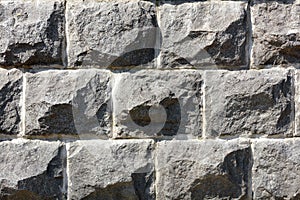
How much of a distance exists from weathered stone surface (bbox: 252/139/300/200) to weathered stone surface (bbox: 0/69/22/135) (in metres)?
1.00

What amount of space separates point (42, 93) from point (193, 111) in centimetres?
63

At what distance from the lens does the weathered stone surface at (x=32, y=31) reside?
2.75 metres

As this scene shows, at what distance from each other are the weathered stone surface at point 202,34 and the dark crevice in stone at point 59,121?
1.45 ft

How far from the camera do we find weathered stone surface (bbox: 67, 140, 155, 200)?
274cm

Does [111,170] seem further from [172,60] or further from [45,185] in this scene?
[172,60]

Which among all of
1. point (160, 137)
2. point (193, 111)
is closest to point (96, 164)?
point (160, 137)

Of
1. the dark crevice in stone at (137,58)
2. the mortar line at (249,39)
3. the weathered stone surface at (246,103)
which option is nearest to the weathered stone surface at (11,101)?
the dark crevice in stone at (137,58)

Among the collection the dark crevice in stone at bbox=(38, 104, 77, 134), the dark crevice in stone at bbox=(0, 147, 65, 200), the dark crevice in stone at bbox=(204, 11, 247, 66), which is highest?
the dark crevice in stone at bbox=(204, 11, 247, 66)

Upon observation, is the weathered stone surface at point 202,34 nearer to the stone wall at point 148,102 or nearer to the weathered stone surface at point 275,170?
the stone wall at point 148,102

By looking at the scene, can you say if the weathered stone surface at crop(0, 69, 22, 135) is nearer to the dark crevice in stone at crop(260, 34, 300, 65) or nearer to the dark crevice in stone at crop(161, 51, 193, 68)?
the dark crevice in stone at crop(161, 51, 193, 68)

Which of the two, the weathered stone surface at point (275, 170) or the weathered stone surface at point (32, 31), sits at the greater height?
the weathered stone surface at point (32, 31)

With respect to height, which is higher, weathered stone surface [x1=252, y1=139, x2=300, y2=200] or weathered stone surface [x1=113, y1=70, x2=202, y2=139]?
weathered stone surface [x1=113, y1=70, x2=202, y2=139]

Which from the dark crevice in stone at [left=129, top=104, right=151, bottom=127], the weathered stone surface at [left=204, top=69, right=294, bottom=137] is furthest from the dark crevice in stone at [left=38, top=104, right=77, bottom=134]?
the weathered stone surface at [left=204, top=69, right=294, bottom=137]

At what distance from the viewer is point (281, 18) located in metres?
2.76
